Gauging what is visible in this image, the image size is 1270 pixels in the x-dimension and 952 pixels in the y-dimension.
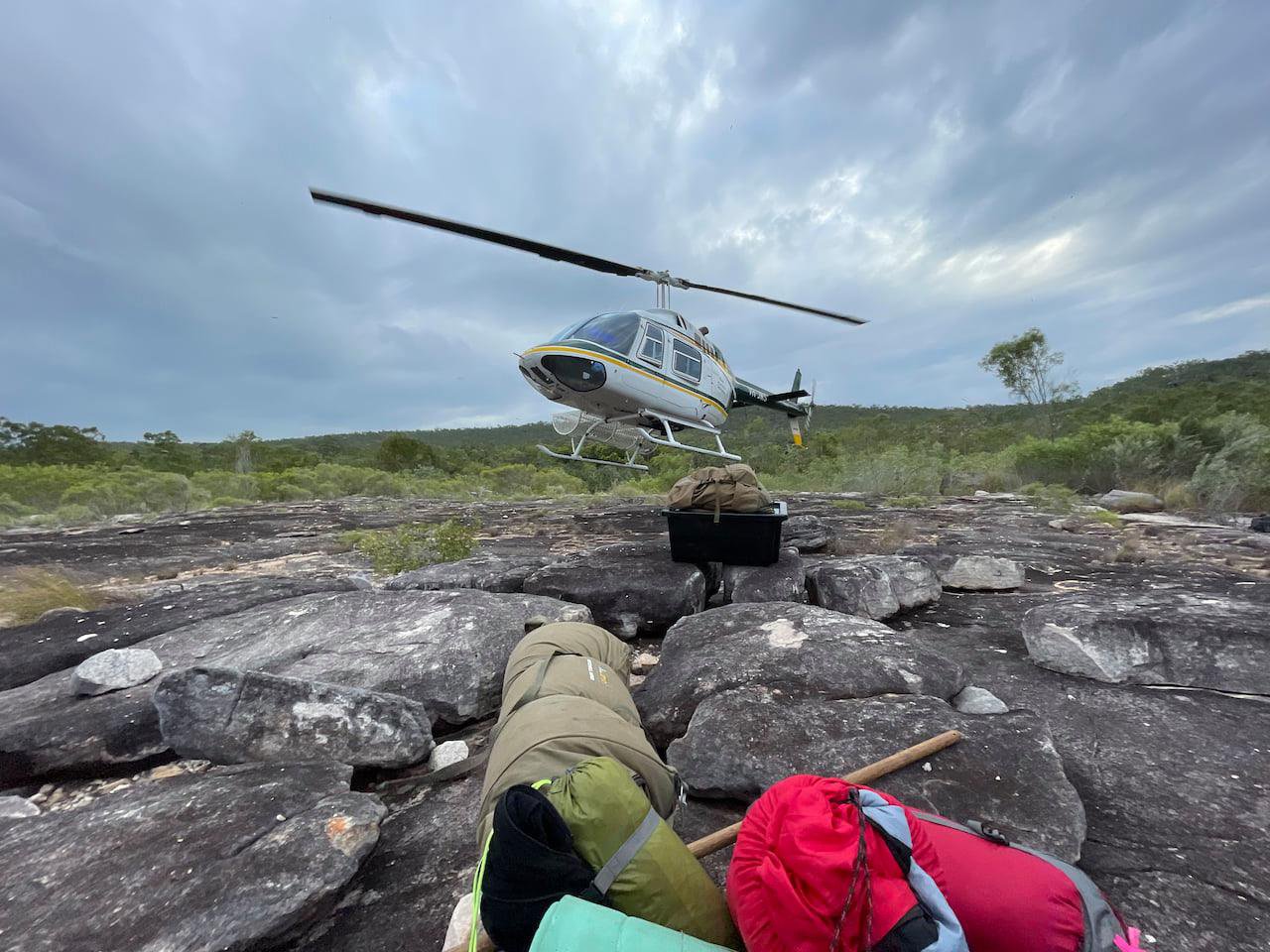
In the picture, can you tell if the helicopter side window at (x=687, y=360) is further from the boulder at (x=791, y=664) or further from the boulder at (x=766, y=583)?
the boulder at (x=791, y=664)

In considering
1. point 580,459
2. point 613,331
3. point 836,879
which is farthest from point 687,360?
point 836,879

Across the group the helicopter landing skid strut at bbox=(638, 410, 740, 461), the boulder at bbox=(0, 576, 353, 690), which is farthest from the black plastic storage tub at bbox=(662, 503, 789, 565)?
the helicopter landing skid strut at bbox=(638, 410, 740, 461)

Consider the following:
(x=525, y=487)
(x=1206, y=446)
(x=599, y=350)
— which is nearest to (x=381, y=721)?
(x=599, y=350)

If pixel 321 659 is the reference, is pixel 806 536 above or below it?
above

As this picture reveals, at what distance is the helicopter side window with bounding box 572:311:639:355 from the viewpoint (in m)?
8.23

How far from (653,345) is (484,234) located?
3.09m

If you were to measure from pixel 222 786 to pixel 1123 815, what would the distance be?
325 centimetres

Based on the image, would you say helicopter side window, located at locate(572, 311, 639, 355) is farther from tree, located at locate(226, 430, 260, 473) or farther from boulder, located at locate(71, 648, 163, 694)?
tree, located at locate(226, 430, 260, 473)

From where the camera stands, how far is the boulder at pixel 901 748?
5.65 feet

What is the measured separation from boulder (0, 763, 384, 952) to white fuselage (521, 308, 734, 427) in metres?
6.82

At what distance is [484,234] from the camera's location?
24.5 feet

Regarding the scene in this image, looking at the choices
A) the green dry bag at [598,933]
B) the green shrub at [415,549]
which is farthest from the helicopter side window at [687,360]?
the green dry bag at [598,933]

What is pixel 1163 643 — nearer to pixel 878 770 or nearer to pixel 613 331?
pixel 878 770

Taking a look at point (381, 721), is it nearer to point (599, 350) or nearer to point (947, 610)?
point (947, 610)
